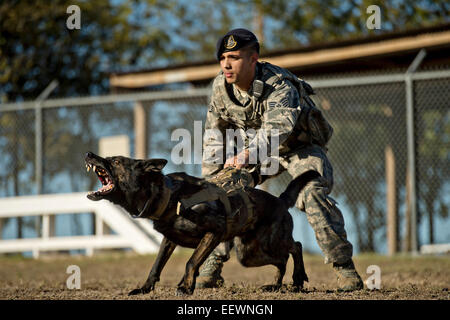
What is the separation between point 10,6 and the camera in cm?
1552

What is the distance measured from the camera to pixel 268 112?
200 inches

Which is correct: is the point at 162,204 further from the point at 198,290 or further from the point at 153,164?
the point at 198,290

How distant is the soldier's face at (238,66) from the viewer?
198 inches

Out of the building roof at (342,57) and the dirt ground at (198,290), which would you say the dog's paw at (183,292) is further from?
the building roof at (342,57)

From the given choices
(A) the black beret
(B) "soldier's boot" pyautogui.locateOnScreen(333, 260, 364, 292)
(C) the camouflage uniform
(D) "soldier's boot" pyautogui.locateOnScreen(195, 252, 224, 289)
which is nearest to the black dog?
(C) the camouflage uniform

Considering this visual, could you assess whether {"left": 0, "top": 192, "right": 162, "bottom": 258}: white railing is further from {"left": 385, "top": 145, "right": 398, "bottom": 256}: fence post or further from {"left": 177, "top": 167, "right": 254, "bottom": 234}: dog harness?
{"left": 177, "top": 167, "right": 254, "bottom": 234}: dog harness

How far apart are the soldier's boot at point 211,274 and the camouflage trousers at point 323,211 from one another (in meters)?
0.88

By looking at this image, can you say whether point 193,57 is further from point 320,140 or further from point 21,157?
point 320,140

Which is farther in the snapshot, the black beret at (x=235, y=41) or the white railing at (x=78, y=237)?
the white railing at (x=78, y=237)

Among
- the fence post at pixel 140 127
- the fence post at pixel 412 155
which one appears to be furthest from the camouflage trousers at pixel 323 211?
the fence post at pixel 140 127

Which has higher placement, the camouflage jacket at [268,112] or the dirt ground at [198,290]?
the camouflage jacket at [268,112]

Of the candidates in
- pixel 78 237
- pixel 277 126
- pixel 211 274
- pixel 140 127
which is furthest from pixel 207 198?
pixel 140 127
